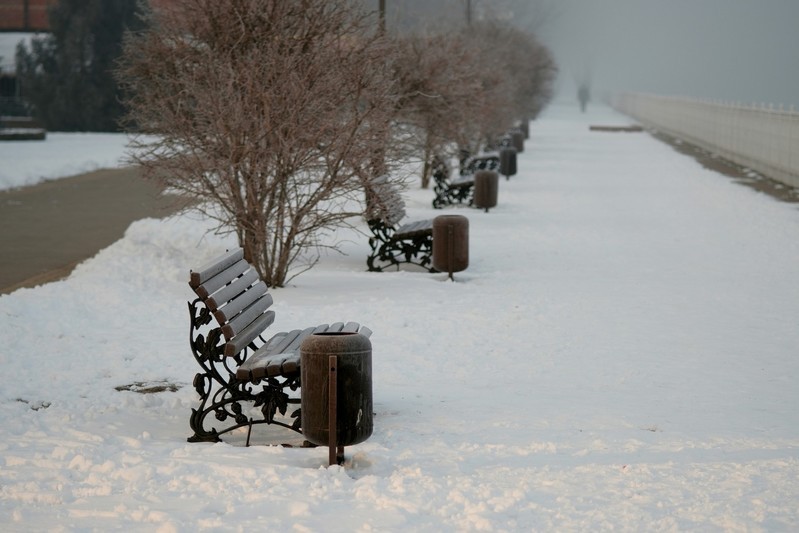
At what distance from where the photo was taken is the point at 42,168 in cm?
3005

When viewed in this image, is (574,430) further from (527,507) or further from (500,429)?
(527,507)

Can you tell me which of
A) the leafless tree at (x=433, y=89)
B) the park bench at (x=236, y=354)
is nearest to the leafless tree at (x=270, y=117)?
the park bench at (x=236, y=354)

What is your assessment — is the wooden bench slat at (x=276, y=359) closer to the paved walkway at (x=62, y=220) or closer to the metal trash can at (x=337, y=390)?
the metal trash can at (x=337, y=390)

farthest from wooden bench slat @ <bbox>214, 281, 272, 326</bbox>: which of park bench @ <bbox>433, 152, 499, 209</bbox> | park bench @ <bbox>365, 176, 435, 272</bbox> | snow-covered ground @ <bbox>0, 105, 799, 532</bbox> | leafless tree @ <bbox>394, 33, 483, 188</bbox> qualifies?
park bench @ <bbox>433, 152, 499, 209</bbox>

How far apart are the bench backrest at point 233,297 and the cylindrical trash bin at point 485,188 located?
13488 mm

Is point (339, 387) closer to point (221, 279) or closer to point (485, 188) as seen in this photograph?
point (221, 279)

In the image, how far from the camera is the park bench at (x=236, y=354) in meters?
6.81

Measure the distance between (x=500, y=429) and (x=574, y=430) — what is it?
16.5 inches

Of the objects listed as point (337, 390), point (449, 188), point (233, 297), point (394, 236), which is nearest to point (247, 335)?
point (233, 297)

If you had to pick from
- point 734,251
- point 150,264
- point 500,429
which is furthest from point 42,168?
point 500,429

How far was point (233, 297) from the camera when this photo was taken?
7453mm

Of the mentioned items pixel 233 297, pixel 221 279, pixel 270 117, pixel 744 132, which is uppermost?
pixel 270 117

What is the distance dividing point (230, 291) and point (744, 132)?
2956 cm

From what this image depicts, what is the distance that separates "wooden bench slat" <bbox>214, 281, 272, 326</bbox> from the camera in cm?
700
